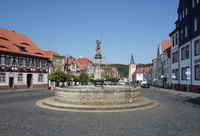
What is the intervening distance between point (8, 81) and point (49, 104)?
31457mm

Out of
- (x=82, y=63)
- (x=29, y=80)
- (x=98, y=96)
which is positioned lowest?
(x=98, y=96)

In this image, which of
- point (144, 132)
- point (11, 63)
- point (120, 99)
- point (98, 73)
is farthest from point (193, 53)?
point (144, 132)

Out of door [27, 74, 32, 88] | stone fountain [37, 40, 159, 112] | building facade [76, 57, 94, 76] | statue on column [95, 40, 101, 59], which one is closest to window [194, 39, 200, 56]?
statue on column [95, 40, 101, 59]

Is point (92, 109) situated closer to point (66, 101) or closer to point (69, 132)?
point (66, 101)

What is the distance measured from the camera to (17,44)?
53438mm

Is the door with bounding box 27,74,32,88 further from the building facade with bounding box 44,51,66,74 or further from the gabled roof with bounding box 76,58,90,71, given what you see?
the gabled roof with bounding box 76,58,90,71

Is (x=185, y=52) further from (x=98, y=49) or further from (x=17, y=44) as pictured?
(x=17, y=44)

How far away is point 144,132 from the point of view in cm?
978

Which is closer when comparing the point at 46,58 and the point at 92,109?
the point at 92,109

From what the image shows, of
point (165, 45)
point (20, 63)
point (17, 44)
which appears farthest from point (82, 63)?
point (20, 63)

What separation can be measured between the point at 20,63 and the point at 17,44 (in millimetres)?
4583

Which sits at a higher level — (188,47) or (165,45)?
(165,45)

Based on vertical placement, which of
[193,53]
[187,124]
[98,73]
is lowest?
[187,124]

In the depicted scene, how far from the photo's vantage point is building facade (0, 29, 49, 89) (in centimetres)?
4703
